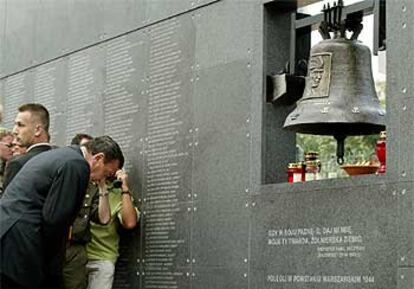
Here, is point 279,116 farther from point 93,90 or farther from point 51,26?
point 51,26

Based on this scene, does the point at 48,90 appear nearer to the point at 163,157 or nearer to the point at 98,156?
the point at 163,157

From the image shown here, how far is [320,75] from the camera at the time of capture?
20.8 ft

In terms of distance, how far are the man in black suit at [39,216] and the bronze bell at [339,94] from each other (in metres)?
1.31

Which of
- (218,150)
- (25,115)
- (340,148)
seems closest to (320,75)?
(340,148)

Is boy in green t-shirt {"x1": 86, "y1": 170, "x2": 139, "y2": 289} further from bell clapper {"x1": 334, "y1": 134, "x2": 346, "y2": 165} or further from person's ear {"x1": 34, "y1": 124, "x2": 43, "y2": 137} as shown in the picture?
bell clapper {"x1": 334, "y1": 134, "x2": 346, "y2": 165}

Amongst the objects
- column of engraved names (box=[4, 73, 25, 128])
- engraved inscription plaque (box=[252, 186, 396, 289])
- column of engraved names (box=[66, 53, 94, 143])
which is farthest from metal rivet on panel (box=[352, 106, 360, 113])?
column of engraved names (box=[4, 73, 25, 128])

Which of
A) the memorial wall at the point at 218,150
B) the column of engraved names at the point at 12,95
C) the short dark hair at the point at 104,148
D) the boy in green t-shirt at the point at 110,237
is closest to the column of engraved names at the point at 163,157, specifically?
the memorial wall at the point at 218,150

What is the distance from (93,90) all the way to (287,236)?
9.67ft

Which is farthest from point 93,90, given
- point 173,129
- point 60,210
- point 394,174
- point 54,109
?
point 394,174

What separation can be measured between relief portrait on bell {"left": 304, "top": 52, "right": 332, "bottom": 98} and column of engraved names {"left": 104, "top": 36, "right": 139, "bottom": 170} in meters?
2.12

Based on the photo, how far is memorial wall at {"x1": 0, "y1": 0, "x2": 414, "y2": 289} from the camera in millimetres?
5793

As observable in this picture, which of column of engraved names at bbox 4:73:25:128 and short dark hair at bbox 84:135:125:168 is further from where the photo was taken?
column of engraved names at bbox 4:73:25:128

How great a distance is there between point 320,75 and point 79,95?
3.20m

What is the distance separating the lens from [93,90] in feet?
29.0
